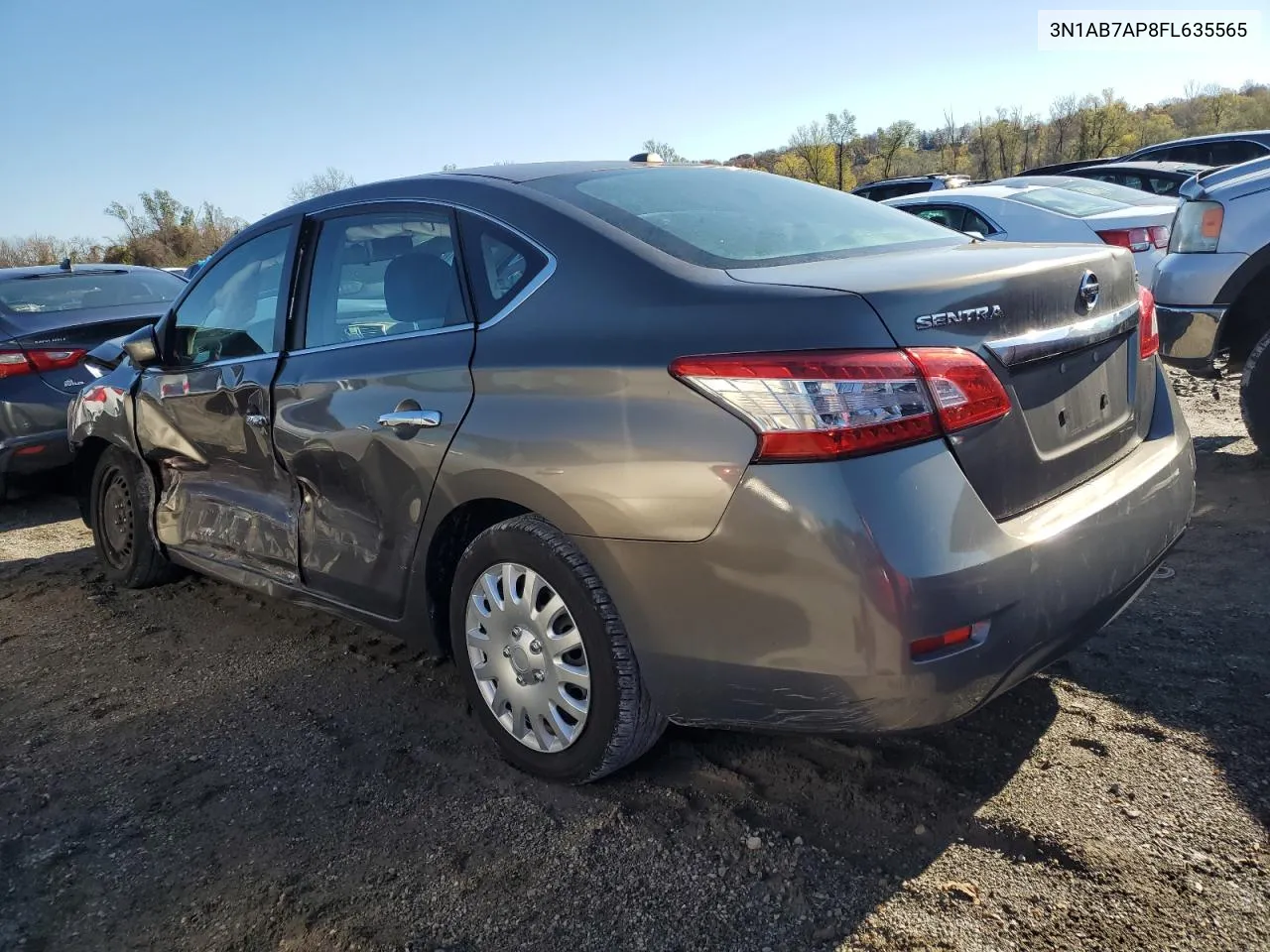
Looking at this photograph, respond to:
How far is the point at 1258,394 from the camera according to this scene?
181 inches

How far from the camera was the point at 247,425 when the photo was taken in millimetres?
3385

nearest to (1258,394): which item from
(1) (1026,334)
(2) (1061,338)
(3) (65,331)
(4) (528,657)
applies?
(2) (1061,338)

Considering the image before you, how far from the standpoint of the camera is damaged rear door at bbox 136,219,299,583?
334cm

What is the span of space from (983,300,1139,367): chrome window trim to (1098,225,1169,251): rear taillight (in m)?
5.56

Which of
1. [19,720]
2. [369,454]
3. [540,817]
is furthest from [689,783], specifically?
[19,720]

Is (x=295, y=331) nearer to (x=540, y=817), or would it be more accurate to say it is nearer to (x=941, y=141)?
(x=540, y=817)

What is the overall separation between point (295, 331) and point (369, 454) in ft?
A: 2.23

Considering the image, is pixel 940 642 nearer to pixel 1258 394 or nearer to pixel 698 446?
pixel 698 446

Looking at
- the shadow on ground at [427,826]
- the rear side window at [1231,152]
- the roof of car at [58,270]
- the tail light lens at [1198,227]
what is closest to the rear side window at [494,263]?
the shadow on ground at [427,826]

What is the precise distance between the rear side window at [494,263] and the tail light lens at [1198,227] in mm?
3775

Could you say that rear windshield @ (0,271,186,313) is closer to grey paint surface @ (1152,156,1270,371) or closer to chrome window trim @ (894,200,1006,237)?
grey paint surface @ (1152,156,1270,371)

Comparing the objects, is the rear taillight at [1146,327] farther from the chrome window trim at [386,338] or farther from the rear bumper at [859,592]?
the chrome window trim at [386,338]

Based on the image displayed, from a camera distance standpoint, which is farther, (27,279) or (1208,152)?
(1208,152)

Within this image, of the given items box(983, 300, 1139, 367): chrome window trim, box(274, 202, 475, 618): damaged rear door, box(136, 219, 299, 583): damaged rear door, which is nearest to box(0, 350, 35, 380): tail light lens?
box(136, 219, 299, 583): damaged rear door
